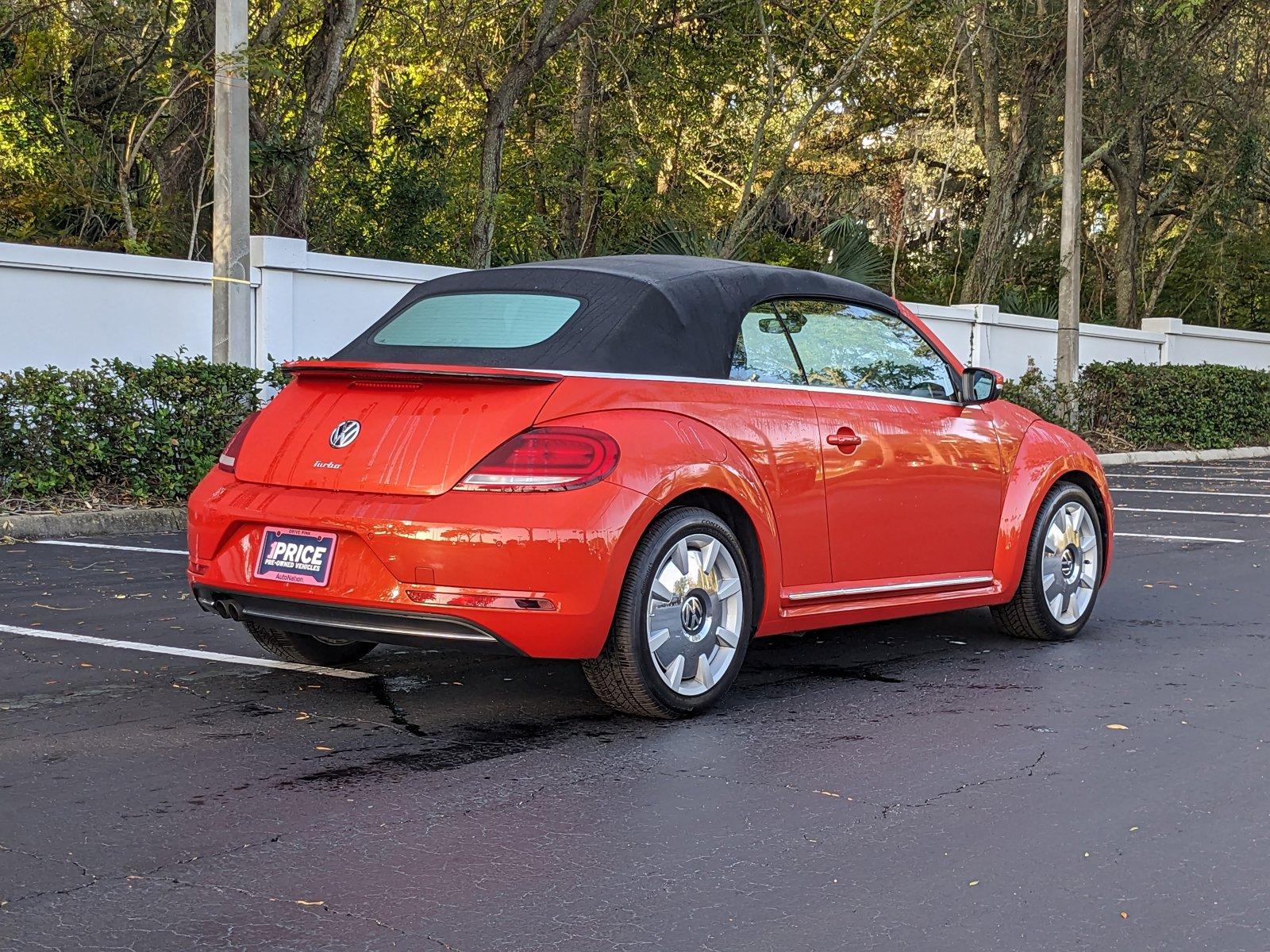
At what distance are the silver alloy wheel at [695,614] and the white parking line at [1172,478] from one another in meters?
13.9

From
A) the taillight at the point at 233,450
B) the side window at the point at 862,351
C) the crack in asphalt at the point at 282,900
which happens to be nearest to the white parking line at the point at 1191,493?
the side window at the point at 862,351

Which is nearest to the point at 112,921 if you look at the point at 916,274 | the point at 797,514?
the point at 797,514

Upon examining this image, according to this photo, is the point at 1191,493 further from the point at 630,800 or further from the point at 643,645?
the point at 630,800

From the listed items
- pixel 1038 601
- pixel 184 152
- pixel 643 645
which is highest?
pixel 184 152

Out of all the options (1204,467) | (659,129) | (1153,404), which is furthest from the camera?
(659,129)

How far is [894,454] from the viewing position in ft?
21.8

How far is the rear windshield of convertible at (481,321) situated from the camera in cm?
593

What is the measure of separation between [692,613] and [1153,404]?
19.4 meters

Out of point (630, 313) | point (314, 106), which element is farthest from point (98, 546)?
point (314, 106)

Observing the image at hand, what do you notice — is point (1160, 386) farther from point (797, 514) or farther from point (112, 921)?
point (112, 921)

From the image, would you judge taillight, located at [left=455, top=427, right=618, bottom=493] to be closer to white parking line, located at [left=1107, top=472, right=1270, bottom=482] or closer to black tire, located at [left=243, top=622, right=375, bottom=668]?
black tire, located at [left=243, top=622, right=375, bottom=668]

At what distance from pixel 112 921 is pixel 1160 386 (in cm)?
2207

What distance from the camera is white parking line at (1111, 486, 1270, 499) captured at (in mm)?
16250

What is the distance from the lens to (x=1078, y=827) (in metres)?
4.51
